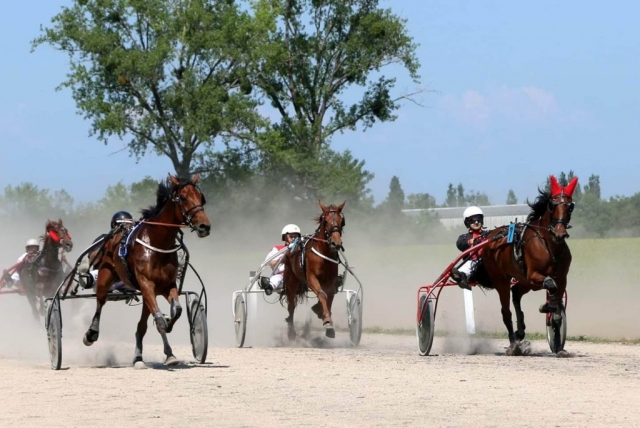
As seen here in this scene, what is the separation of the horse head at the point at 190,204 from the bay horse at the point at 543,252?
3.65 m

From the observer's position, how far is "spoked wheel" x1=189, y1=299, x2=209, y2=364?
13078mm

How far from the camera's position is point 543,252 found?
13.6 metres

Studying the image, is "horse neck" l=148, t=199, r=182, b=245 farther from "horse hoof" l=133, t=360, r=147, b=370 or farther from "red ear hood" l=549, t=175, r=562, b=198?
"red ear hood" l=549, t=175, r=562, b=198

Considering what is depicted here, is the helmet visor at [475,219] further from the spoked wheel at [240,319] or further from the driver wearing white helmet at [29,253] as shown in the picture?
the driver wearing white helmet at [29,253]

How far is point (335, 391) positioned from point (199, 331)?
3176 millimetres

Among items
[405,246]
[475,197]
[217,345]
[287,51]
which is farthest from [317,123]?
[475,197]

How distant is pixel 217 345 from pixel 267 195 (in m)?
34.0

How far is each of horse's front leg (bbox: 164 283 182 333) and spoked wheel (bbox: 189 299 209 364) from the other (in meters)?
0.34

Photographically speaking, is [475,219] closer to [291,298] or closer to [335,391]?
[291,298]

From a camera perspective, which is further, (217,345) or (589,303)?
(589,303)

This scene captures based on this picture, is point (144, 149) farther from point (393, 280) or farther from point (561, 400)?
point (561, 400)

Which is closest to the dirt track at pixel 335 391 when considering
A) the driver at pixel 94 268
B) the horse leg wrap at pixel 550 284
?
the horse leg wrap at pixel 550 284

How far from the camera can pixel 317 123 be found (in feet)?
167

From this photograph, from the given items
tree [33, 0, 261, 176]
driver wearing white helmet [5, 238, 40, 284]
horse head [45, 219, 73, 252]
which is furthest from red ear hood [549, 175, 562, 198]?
tree [33, 0, 261, 176]
